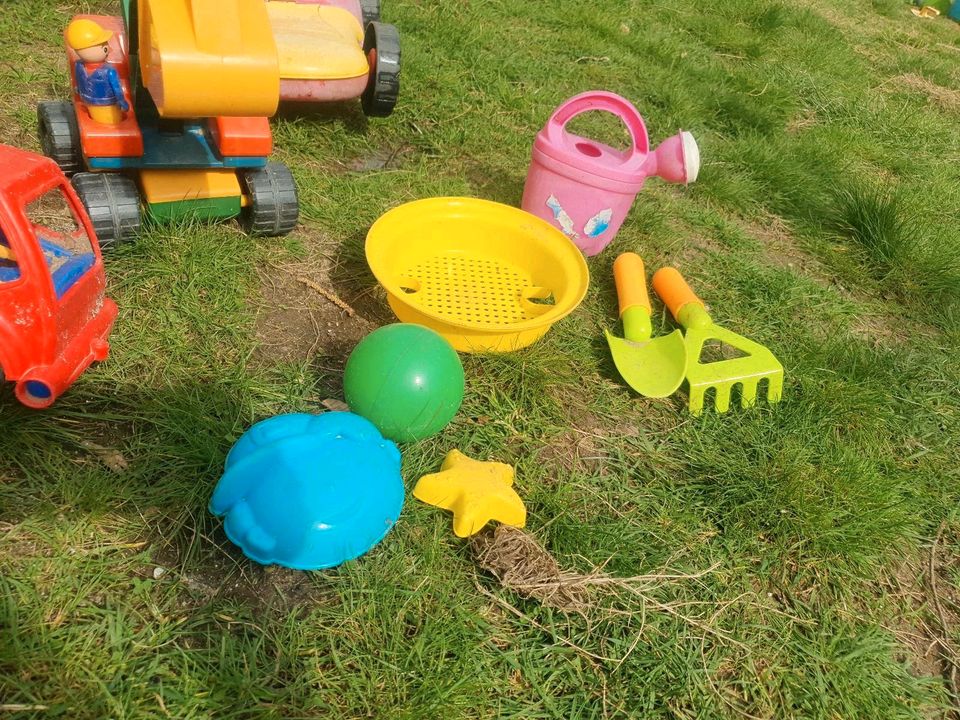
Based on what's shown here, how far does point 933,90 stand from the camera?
4.35 metres

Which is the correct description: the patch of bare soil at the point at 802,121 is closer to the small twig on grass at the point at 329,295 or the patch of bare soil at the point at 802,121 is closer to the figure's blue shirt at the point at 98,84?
the small twig on grass at the point at 329,295

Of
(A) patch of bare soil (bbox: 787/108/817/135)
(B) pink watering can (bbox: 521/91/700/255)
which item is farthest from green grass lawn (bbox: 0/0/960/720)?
(A) patch of bare soil (bbox: 787/108/817/135)

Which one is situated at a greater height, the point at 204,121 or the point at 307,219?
the point at 204,121

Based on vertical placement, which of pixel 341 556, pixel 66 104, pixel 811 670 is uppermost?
pixel 66 104

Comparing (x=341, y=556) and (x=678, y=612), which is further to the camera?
(x=678, y=612)

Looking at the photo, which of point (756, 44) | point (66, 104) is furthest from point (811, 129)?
point (66, 104)

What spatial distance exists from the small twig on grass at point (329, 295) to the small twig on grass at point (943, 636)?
1.57m

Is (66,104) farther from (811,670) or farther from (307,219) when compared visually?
(811,670)

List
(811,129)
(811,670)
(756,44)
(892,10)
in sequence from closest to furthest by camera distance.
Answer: (811,670) → (811,129) → (756,44) → (892,10)

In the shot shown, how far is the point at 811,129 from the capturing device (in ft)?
11.4

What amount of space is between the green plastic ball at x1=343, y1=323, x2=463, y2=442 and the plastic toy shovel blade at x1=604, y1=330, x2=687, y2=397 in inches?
22.4

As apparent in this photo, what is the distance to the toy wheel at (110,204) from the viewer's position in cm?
171

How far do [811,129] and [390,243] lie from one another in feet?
8.41

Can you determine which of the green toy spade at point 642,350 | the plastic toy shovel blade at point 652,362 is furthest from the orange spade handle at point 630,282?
the plastic toy shovel blade at point 652,362
